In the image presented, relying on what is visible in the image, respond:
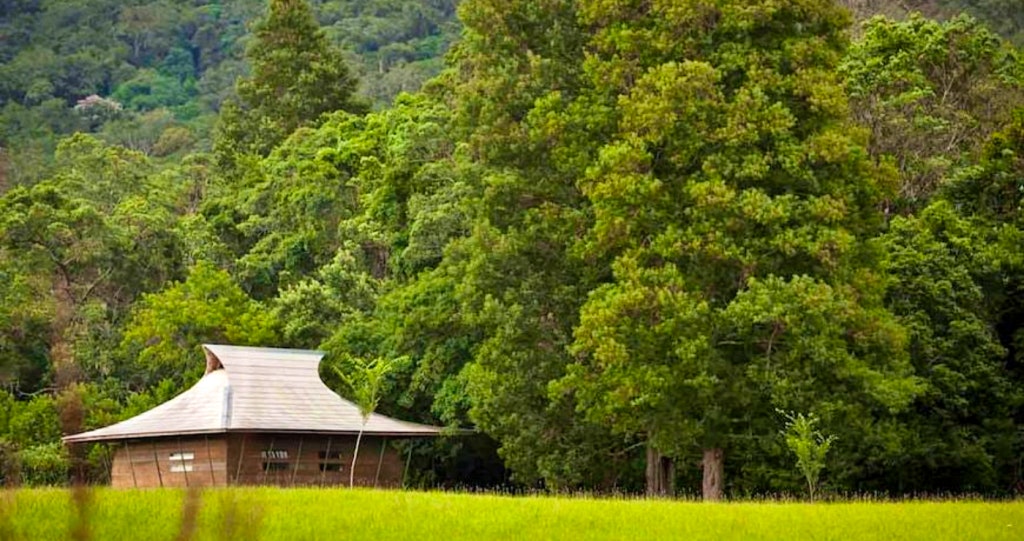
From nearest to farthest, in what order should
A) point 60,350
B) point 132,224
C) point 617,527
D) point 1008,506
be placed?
point 60,350 → point 617,527 → point 1008,506 → point 132,224

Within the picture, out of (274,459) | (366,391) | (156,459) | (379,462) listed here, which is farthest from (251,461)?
(379,462)

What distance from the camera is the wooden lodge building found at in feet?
104

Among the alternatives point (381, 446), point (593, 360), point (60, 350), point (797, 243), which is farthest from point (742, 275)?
point (60, 350)

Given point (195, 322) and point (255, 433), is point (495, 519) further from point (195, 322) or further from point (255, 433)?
point (195, 322)

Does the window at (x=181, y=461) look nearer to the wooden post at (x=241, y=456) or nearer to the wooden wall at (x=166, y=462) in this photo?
the wooden wall at (x=166, y=462)

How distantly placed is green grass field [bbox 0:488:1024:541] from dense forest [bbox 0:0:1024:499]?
4873 millimetres

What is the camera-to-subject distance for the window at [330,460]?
109 feet

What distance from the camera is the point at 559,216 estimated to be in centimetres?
3033

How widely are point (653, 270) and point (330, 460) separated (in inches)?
408

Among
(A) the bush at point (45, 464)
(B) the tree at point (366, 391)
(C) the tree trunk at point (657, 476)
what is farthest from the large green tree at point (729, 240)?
(A) the bush at point (45, 464)

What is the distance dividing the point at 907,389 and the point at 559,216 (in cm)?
821

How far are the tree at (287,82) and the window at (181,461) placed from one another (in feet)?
98.1

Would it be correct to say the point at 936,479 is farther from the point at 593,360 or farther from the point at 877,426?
the point at 593,360

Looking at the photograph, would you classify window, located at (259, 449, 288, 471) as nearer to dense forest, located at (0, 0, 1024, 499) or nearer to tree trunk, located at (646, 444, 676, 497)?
dense forest, located at (0, 0, 1024, 499)
